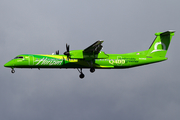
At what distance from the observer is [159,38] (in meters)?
32.4

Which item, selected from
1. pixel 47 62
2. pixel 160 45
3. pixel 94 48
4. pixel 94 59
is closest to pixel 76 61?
pixel 94 59

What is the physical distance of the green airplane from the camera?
2826 centimetres

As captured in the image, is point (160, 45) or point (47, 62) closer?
point (47, 62)

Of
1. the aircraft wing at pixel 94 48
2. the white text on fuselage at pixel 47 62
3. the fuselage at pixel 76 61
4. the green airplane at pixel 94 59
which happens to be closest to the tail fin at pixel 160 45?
the green airplane at pixel 94 59

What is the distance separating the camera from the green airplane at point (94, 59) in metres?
28.3

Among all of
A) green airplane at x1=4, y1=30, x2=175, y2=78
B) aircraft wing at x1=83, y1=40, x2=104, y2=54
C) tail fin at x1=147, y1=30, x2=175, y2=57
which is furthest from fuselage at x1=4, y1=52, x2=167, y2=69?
aircraft wing at x1=83, y1=40, x2=104, y2=54

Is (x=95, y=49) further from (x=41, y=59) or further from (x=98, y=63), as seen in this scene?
(x=41, y=59)

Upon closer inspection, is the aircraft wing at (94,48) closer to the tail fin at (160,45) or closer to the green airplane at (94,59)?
the green airplane at (94,59)

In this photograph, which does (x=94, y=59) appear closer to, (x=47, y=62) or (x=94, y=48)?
(x=94, y=48)

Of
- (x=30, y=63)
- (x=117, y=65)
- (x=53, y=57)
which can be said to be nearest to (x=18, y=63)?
(x=30, y=63)

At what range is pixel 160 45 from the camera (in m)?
32.3

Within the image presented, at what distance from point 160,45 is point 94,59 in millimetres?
8270

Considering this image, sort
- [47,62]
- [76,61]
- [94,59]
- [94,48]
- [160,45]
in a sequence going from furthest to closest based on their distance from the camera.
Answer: [160,45], [94,59], [76,61], [47,62], [94,48]

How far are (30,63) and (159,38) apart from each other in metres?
15.0
